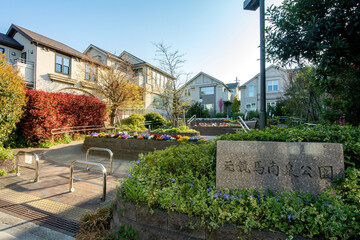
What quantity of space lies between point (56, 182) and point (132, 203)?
3712mm

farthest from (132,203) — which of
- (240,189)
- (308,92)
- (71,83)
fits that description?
(71,83)

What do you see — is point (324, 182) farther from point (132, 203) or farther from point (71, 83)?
point (71, 83)

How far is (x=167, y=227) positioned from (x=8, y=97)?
9496mm

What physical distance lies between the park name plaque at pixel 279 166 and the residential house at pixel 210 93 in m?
29.8

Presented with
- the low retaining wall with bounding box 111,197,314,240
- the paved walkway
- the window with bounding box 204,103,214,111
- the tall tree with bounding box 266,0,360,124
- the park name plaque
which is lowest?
the paved walkway

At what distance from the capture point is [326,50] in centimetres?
355

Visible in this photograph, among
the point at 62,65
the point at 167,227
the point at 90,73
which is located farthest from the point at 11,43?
the point at 167,227

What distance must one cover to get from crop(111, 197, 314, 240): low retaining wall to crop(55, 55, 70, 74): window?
18248 mm

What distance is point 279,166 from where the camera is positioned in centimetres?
263

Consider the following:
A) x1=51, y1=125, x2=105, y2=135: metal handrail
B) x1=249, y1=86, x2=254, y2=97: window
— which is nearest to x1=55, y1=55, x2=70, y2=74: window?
x1=51, y1=125, x2=105, y2=135: metal handrail

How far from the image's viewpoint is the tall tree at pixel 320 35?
3513 millimetres

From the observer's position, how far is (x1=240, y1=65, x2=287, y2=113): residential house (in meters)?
28.3

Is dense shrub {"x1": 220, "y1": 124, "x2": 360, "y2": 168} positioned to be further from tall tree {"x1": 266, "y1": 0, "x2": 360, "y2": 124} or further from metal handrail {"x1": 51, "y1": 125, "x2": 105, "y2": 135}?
metal handrail {"x1": 51, "y1": 125, "x2": 105, "y2": 135}

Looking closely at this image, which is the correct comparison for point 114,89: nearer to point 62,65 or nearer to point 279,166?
point 62,65
